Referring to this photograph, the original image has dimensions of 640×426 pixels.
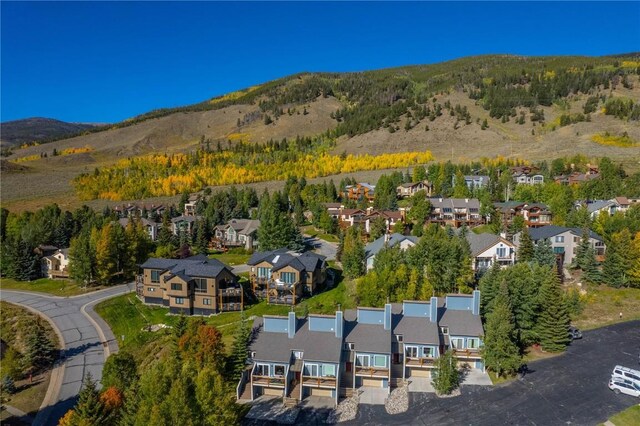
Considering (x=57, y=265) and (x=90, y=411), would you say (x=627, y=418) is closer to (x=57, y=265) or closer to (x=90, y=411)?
(x=90, y=411)

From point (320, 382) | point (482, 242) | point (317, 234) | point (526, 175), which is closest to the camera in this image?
point (320, 382)

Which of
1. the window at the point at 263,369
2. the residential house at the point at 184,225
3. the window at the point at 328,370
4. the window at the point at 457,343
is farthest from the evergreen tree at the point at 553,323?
the residential house at the point at 184,225

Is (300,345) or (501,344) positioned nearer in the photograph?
(501,344)

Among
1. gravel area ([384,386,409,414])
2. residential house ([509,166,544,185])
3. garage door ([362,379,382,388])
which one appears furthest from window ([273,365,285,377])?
residential house ([509,166,544,185])

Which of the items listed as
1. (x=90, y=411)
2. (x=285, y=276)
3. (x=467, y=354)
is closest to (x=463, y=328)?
(x=467, y=354)

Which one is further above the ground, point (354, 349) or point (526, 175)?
point (526, 175)

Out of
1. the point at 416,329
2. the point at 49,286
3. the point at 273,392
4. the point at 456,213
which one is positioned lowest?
the point at 273,392

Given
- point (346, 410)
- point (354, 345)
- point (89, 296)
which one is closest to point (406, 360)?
point (354, 345)

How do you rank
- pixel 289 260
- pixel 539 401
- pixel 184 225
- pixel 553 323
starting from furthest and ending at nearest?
1. pixel 184 225
2. pixel 289 260
3. pixel 553 323
4. pixel 539 401
